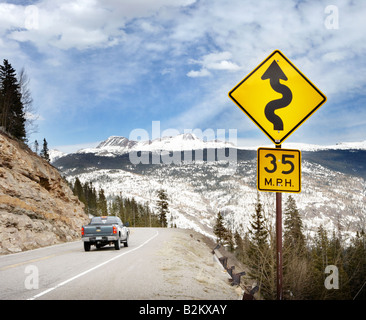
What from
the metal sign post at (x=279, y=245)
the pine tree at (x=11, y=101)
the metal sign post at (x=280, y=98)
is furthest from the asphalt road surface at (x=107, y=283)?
the pine tree at (x=11, y=101)

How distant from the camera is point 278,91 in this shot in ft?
16.9

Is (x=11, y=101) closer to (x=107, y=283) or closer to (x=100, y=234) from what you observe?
(x=100, y=234)

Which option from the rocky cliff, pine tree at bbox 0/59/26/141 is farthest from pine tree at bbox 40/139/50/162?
the rocky cliff

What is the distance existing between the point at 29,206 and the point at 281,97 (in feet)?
78.1

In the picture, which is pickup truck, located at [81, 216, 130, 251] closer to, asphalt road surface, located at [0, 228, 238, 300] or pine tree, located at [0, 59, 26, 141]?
asphalt road surface, located at [0, 228, 238, 300]

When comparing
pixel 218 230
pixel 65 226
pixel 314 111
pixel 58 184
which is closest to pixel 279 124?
pixel 314 111

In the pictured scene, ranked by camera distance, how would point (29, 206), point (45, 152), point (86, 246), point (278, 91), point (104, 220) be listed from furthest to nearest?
point (45, 152) → point (29, 206) → point (104, 220) → point (86, 246) → point (278, 91)

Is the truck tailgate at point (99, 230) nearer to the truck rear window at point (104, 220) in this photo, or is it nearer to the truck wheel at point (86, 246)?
the truck wheel at point (86, 246)

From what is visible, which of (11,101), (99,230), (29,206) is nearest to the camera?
(99,230)

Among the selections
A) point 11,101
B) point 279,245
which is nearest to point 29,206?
point 279,245

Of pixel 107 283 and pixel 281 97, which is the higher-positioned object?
pixel 281 97

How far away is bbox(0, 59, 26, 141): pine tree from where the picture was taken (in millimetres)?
48656
